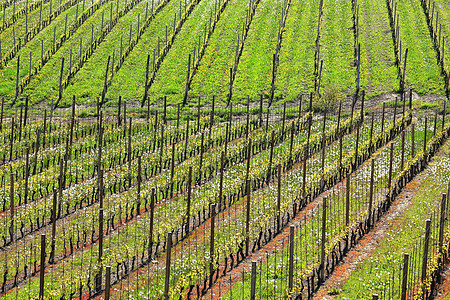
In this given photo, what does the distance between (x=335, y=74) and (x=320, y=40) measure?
30.0 feet

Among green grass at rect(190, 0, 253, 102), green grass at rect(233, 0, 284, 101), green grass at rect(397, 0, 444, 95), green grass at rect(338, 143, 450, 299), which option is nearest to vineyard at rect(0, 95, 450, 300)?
green grass at rect(338, 143, 450, 299)

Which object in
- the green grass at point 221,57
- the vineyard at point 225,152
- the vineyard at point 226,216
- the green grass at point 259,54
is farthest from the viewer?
the green grass at point 221,57

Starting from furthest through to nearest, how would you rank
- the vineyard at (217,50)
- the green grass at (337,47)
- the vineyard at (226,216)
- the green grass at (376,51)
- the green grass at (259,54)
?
the green grass at (337,47) < the green grass at (259,54) < the vineyard at (217,50) < the green grass at (376,51) < the vineyard at (226,216)

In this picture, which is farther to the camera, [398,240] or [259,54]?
[259,54]

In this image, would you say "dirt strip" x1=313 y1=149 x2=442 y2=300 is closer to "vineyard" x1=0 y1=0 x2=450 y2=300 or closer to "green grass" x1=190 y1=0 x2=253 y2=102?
"vineyard" x1=0 y1=0 x2=450 y2=300

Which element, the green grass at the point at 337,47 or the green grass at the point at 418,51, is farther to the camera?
the green grass at the point at 337,47

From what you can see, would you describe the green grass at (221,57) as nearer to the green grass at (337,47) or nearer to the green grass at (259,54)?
the green grass at (259,54)

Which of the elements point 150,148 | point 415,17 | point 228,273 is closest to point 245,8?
point 415,17

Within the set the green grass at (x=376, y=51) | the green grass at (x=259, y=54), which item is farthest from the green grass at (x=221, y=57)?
the green grass at (x=376, y=51)

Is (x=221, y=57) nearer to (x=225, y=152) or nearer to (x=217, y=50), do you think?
(x=217, y=50)

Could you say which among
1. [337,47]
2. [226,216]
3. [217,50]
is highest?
[337,47]

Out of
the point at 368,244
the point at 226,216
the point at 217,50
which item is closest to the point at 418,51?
the point at 217,50

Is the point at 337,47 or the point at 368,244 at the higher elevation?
the point at 337,47

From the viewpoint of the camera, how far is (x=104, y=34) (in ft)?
231
